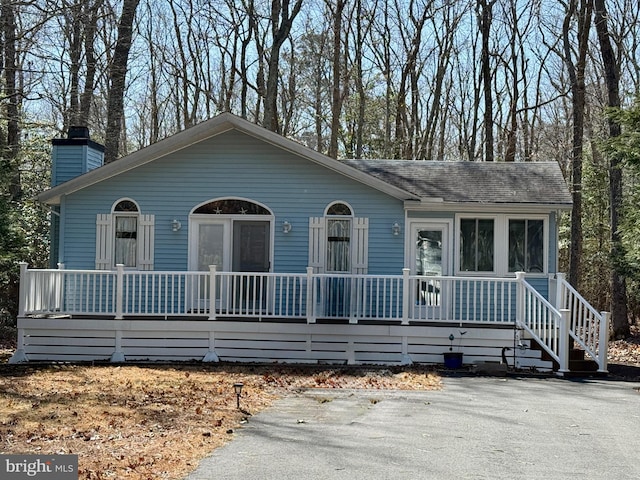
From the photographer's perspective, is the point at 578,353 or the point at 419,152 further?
the point at 419,152

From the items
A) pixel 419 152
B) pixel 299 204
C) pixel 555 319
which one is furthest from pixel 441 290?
pixel 419 152

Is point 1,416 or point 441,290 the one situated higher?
point 441,290

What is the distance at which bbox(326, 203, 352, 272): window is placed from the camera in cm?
1534

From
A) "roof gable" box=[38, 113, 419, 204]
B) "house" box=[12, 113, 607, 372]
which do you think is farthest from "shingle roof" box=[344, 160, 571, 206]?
"roof gable" box=[38, 113, 419, 204]

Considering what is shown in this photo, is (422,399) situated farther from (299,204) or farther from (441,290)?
(299,204)

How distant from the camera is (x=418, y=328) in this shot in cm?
1376

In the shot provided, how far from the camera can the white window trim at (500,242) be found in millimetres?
15406

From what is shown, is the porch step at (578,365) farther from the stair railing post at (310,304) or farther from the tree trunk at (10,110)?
the tree trunk at (10,110)

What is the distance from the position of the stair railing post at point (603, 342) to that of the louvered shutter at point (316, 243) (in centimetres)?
520

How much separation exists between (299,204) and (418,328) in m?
3.42

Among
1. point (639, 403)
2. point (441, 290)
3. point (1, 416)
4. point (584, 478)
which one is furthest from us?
point (441, 290)

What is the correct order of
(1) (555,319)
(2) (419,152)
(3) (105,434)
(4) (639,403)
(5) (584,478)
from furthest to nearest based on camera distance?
(2) (419,152) < (1) (555,319) < (4) (639,403) < (3) (105,434) < (5) (584,478)

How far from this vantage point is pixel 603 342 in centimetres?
1284

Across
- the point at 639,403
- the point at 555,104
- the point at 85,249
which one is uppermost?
the point at 555,104
